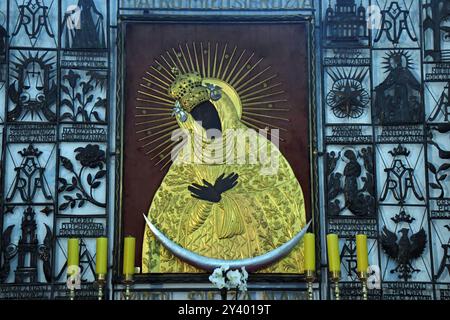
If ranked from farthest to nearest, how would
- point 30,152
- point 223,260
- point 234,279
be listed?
point 30,152 → point 223,260 → point 234,279

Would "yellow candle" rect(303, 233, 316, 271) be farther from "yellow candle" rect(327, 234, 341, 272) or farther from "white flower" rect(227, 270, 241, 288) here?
"white flower" rect(227, 270, 241, 288)

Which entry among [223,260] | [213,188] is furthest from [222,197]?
[223,260]

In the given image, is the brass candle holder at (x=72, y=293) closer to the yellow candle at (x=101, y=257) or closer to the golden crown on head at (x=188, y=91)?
the yellow candle at (x=101, y=257)

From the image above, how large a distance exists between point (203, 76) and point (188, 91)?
21 centimetres

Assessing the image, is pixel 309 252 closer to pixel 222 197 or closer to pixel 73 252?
pixel 222 197

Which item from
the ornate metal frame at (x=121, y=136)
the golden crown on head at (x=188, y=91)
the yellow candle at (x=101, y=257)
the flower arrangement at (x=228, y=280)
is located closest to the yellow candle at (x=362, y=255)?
the ornate metal frame at (x=121, y=136)

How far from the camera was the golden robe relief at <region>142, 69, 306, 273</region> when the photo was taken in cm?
827

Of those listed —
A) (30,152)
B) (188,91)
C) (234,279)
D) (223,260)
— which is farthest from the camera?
(188,91)

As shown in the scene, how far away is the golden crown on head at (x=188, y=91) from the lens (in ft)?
28.1

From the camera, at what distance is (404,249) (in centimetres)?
824

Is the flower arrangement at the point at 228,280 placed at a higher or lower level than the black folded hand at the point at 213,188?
lower
